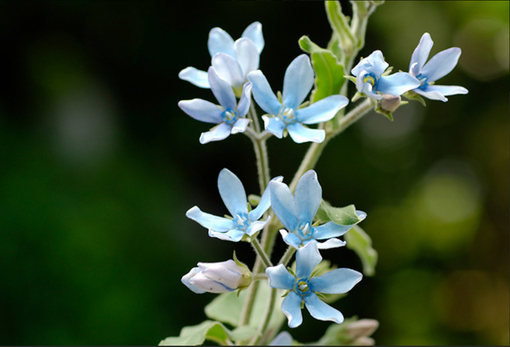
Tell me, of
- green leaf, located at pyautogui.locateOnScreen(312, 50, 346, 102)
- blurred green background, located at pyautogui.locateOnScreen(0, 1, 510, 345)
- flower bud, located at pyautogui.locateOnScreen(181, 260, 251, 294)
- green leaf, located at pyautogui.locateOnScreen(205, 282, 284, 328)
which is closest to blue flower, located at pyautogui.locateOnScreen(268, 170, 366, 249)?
flower bud, located at pyautogui.locateOnScreen(181, 260, 251, 294)

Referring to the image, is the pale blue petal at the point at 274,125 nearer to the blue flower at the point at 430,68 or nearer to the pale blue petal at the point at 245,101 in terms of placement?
the pale blue petal at the point at 245,101

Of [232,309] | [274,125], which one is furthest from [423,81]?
[232,309]

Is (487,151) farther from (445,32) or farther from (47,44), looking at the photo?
(47,44)

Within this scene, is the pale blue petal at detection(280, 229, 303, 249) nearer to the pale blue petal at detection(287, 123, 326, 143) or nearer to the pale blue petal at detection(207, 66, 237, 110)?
the pale blue petal at detection(287, 123, 326, 143)

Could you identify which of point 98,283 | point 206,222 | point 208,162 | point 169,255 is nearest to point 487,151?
point 208,162

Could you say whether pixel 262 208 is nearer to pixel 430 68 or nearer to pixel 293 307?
pixel 293 307

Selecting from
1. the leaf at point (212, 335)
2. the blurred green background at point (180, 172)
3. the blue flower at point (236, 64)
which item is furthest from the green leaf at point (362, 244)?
the blurred green background at point (180, 172)

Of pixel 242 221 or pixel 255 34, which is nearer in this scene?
pixel 242 221
